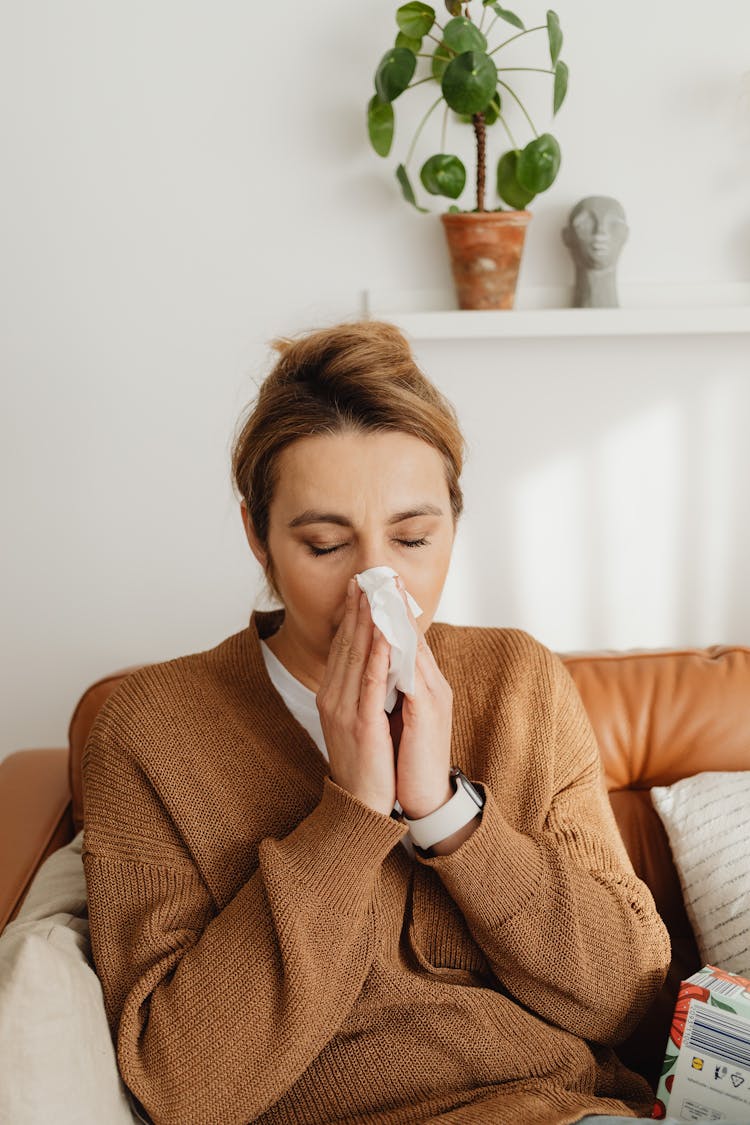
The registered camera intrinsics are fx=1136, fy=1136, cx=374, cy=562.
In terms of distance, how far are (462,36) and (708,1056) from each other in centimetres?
153

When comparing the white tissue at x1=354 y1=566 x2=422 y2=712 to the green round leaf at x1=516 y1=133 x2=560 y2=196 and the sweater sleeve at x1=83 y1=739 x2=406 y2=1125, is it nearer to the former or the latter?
the sweater sleeve at x1=83 y1=739 x2=406 y2=1125

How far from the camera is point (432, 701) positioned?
131cm

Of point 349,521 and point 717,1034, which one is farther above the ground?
point 349,521

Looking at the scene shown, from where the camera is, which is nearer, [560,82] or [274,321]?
[560,82]

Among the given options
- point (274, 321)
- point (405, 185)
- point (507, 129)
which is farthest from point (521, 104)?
point (274, 321)

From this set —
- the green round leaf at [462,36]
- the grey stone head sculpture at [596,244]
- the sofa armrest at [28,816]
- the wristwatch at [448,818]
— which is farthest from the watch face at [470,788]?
the green round leaf at [462,36]

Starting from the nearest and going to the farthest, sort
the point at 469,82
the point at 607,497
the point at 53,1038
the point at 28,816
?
the point at 53,1038
the point at 28,816
the point at 469,82
the point at 607,497

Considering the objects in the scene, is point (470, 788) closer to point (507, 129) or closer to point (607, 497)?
point (607, 497)

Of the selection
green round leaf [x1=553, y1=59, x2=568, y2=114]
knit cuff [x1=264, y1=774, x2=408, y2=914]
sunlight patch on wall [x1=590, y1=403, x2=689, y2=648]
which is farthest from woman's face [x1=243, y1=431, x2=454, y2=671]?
sunlight patch on wall [x1=590, y1=403, x2=689, y2=648]

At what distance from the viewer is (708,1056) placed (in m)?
1.22

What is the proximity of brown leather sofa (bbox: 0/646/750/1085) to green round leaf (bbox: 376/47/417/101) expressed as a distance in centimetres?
97

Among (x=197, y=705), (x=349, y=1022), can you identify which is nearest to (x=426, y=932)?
(x=349, y=1022)

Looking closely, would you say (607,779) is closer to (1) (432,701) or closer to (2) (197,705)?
(1) (432,701)

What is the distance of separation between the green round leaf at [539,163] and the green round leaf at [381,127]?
0.76ft
